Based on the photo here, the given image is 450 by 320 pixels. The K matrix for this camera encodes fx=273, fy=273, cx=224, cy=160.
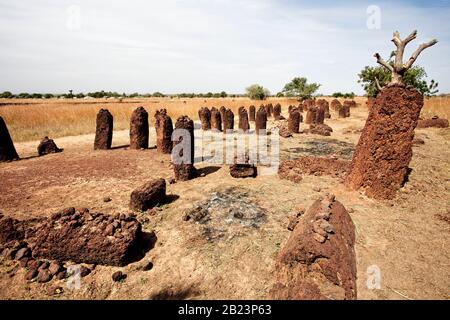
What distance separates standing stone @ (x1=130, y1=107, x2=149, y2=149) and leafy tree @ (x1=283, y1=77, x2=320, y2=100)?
37.7m

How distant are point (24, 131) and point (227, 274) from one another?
16.6 meters

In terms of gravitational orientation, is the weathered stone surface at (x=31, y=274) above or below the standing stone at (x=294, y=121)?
below

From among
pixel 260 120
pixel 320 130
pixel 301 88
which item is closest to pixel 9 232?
pixel 260 120

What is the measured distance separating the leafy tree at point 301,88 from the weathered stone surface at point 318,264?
140ft

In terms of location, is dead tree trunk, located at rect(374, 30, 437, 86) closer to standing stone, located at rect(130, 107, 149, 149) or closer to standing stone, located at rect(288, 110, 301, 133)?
standing stone, located at rect(130, 107, 149, 149)

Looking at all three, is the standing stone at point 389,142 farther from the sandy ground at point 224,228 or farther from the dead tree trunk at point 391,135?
the sandy ground at point 224,228

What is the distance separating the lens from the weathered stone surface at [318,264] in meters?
2.95

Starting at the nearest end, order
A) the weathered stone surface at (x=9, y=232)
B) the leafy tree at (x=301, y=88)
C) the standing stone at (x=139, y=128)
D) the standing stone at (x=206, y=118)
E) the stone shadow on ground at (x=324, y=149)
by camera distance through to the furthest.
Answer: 1. the weathered stone surface at (x=9, y=232)
2. the stone shadow on ground at (x=324, y=149)
3. the standing stone at (x=139, y=128)
4. the standing stone at (x=206, y=118)
5. the leafy tree at (x=301, y=88)

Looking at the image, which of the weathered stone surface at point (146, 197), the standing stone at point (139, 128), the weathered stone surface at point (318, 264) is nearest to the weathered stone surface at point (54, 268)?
the weathered stone surface at point (146, 197)

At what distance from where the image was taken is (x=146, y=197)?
561 cm

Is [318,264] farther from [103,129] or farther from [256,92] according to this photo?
[256,92]

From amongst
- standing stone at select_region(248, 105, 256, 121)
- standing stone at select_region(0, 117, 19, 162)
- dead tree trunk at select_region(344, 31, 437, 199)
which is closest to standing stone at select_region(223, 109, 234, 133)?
standing stone at select_region(248, 105, 256, 121)

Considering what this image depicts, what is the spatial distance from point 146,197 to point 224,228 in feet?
5.98

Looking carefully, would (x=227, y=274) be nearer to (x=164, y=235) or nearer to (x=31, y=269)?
(x=164, y=235)
